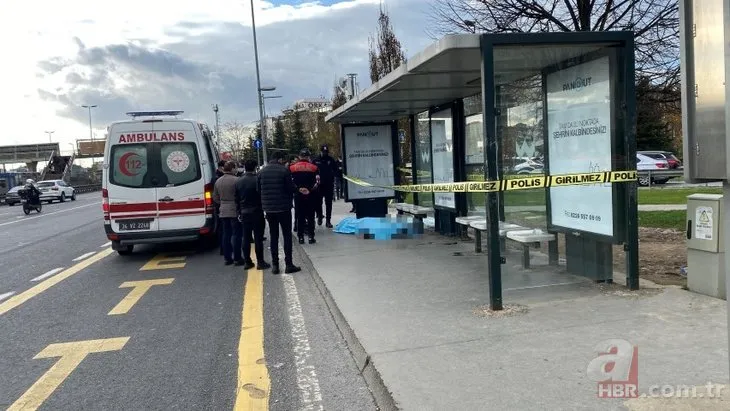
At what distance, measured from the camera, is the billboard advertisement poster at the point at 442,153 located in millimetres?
10859

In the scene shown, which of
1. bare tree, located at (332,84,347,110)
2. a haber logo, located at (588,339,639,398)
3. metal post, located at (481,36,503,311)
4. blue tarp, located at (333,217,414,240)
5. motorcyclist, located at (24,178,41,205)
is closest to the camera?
a haber logo, located at (588,339,639,398)

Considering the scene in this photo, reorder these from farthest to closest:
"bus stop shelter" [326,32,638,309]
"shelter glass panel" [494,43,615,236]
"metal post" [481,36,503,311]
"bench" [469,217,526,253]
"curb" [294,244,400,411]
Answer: "bench" [469,217,526,253] → "shelter glass panel" [494,43,615,236] → "bus stop shelter" [326,32,638,309] → "metal post" [481,36,503,311] → "curb" [294,244,400,411]

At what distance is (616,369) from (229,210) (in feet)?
23.7

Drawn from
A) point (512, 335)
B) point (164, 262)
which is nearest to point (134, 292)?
point (164, 262)

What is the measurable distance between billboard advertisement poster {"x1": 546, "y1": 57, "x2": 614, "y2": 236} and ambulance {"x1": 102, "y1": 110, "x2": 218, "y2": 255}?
6660mm

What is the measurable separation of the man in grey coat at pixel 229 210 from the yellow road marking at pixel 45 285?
2.68 meters

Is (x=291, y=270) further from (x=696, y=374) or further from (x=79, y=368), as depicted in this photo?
(x=696, y=374)

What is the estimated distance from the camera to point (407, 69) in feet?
22.6

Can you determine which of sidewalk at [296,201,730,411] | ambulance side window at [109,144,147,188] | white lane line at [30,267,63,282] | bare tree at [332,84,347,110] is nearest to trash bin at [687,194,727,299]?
sidewalk at [296,201,730,411]

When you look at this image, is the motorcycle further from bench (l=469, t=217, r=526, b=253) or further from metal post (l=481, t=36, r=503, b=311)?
metal post (l=481, t=36, r=503, b=311)

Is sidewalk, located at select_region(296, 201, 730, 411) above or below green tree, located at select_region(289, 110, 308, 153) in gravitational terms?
below

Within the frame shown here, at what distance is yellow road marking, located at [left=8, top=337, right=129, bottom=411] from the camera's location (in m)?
4.57

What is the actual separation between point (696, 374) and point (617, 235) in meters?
2.50

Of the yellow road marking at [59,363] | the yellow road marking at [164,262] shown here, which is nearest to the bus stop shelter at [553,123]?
the yellow road marking at [59,363]
